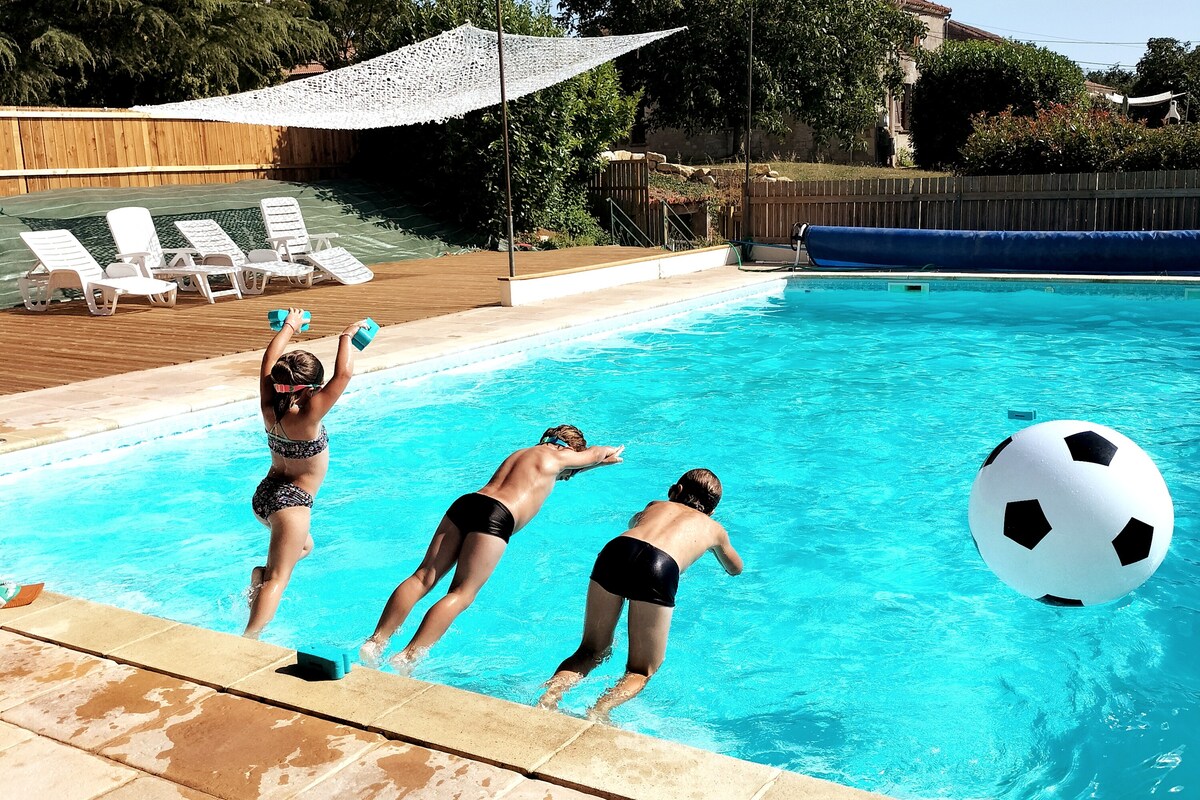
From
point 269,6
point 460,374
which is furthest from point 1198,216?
point 269,6

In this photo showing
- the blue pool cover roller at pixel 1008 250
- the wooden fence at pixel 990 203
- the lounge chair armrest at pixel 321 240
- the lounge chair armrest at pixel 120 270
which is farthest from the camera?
the wooden fence at pixel 990 203

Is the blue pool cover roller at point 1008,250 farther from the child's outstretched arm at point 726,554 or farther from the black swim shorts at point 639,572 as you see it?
the black swim shorts at point 639,572

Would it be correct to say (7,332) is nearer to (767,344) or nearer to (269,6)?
(767,344)

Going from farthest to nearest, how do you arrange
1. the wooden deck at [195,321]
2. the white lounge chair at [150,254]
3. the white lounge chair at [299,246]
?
the white lounge chair at [299,246] < the white lounge chair at [150,254] < the wooden deck at [195,321]

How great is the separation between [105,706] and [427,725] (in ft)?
3.11

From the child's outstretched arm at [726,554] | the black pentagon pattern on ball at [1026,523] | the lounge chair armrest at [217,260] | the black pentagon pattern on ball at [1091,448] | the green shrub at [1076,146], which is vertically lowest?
the child's outstretched arm at [726,554]

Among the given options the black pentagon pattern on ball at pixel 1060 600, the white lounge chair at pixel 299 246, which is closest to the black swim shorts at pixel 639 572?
the black pentagon pattern on ball at pixel 1060 600

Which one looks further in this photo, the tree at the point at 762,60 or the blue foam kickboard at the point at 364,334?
the tree at the point at 762,60

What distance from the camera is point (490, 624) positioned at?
15.8 ft

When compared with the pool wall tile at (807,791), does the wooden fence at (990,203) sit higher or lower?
higher

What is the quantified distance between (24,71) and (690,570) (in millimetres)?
21200

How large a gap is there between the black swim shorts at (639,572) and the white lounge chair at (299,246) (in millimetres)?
11118

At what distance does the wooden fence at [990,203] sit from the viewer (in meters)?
15.6

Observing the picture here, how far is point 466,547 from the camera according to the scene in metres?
4.07
